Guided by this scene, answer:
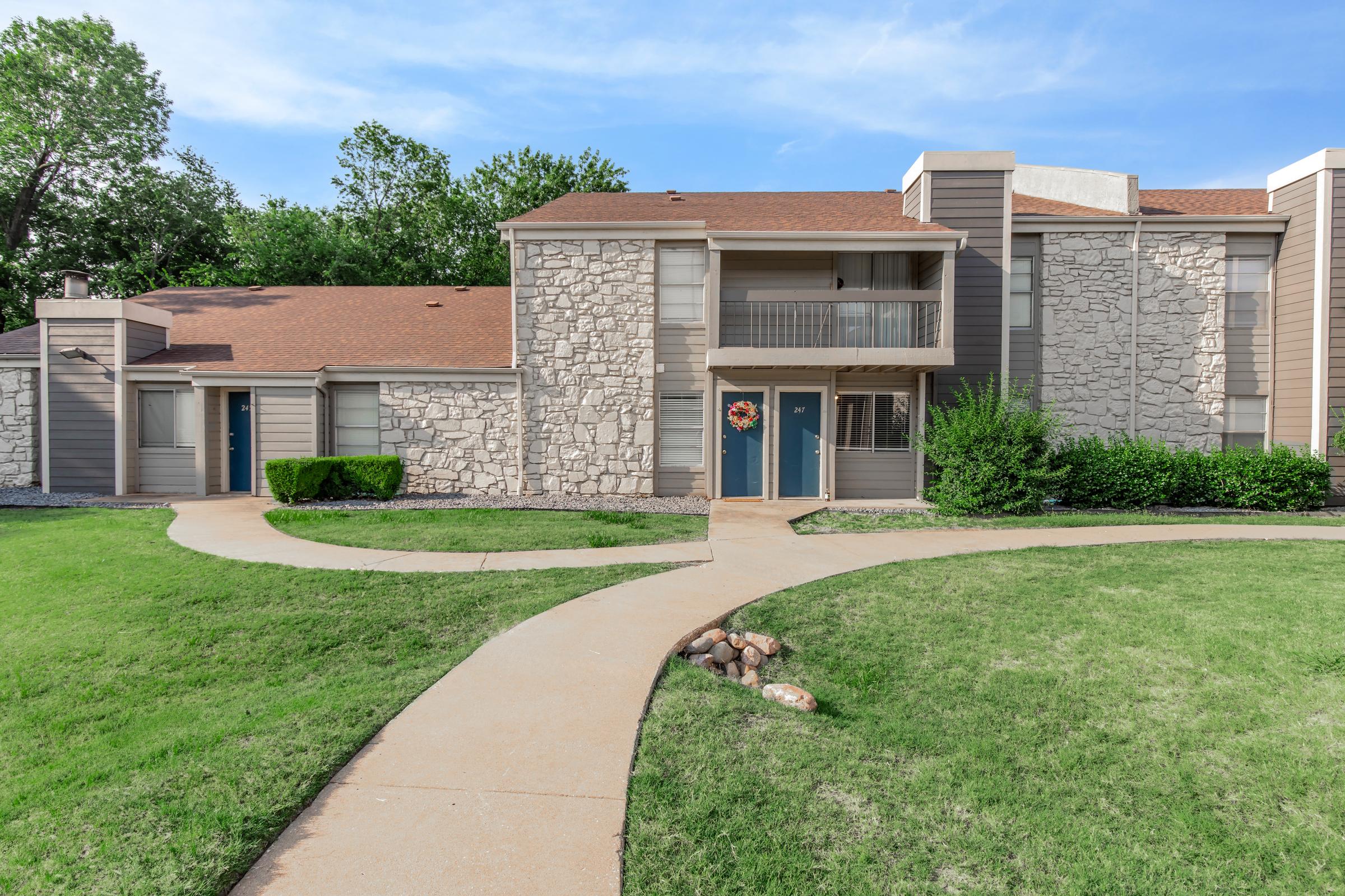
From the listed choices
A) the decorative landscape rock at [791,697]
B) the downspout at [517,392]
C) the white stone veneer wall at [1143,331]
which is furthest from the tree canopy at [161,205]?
the decorative landscape rock at [791,697]

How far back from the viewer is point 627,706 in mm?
4082

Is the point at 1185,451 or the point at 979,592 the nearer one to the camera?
the point at 979,592

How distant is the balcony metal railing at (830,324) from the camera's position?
1309cm

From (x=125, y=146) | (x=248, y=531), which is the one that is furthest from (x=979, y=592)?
(x=125, y=146)

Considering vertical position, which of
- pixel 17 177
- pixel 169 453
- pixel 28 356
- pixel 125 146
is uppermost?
pixel 125 146

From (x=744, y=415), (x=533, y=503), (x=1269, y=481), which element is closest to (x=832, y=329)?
(x=744, y=415)

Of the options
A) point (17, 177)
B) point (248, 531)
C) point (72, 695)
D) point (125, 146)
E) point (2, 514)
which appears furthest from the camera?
point (125, 146)

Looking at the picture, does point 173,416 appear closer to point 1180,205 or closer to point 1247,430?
point 1180,205

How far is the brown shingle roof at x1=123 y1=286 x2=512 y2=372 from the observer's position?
47.1 feet

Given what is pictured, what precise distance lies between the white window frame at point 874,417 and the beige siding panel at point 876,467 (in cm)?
2

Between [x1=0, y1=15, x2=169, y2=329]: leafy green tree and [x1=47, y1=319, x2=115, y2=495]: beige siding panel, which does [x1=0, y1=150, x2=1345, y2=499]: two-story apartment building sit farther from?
[x1=0, y1=15, x2=169, y2=329]: leafy green tree

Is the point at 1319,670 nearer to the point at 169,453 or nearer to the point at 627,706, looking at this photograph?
the point at 627,706

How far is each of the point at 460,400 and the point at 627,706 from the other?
11101 millimetres

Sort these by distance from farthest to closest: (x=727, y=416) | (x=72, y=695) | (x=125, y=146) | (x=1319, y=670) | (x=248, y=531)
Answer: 1. (x=125, y=146)
2. (x=727, y=416)
3. (x=248, y=531)
4. (x=1319, y=670)
5. (x=72, y=695)
